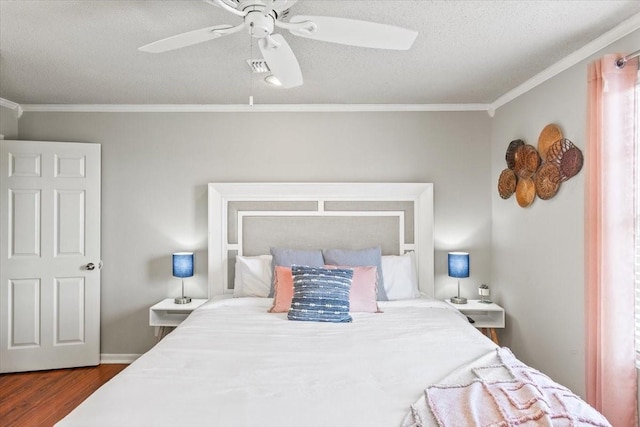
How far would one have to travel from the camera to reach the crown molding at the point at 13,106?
3488 mm

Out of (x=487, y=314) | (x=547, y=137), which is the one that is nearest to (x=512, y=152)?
(x=547, y=137)

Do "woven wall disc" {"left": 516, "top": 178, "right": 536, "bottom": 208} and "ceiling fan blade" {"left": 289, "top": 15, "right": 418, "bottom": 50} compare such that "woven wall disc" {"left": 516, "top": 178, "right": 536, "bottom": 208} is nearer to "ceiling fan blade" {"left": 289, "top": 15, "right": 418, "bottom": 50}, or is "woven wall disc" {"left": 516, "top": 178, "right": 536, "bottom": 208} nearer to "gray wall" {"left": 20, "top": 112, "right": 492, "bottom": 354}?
"gray wall" {"left": 20, "top": 112, "right": 492, "bottom": 354}

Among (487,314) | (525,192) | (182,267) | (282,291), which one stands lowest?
(487,314)

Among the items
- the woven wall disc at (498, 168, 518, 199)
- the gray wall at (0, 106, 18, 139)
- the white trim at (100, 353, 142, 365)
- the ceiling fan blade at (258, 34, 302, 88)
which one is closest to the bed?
the woven wall disc at (498, 168, 518, 199)

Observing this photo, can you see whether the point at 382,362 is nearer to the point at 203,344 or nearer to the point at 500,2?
the point at 203,344

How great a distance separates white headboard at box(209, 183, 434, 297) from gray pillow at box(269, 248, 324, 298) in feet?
0.90

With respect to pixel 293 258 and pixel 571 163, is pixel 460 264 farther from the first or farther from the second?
pixel 293 258

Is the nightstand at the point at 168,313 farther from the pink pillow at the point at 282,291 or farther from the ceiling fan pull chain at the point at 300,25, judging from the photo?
the ceiling fan pull chain at the point at 300,25

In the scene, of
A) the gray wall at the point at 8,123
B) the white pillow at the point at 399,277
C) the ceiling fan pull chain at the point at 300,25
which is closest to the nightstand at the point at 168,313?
the white pillow at the point at 399,277

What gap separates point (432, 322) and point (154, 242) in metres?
2.61

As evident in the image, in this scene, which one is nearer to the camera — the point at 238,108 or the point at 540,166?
the point at 540,166

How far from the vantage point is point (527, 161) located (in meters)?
3.04

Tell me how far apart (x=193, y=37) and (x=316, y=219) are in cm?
217

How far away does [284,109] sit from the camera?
3686 mm
